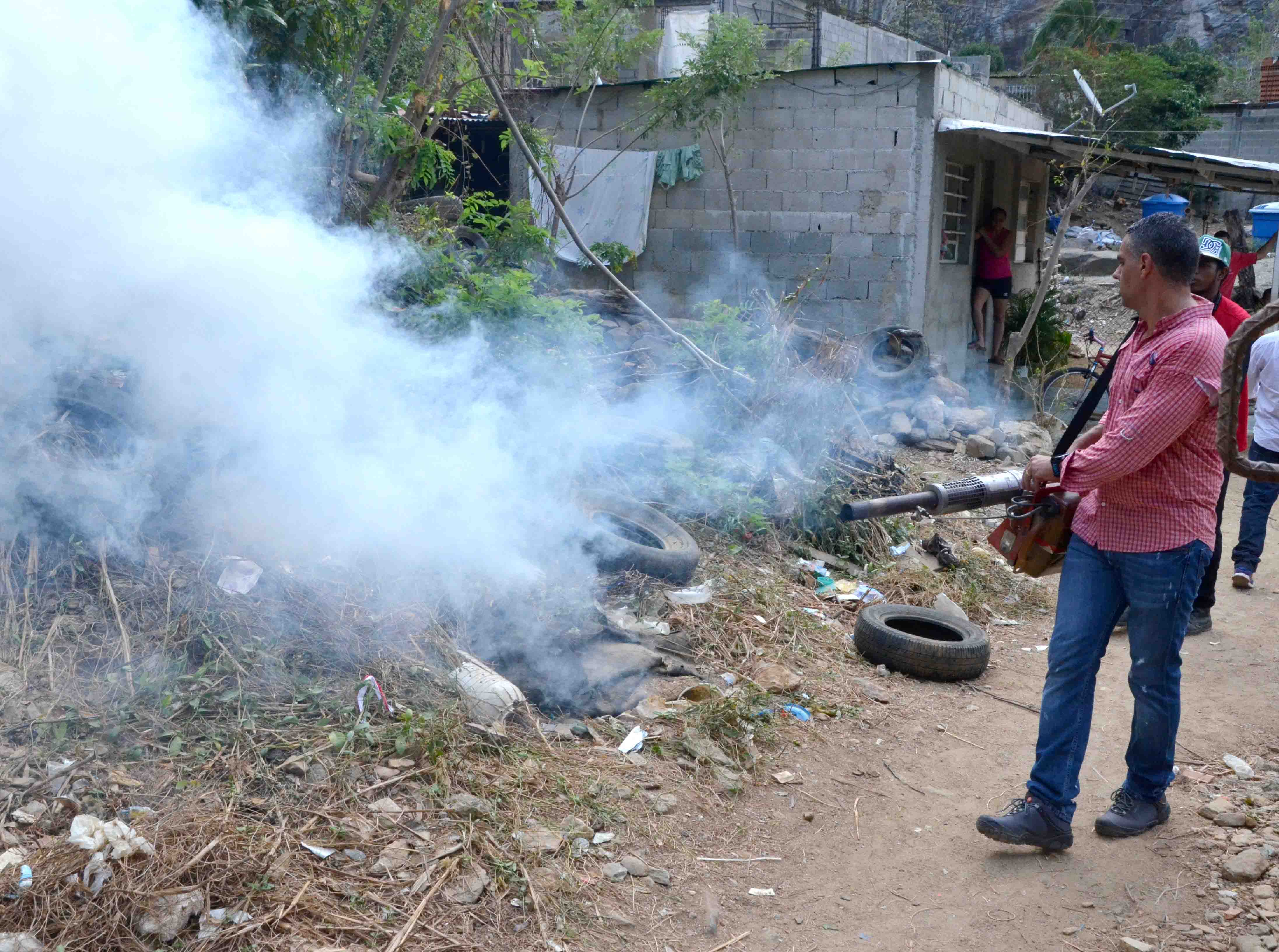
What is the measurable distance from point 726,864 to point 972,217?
34.3 feet

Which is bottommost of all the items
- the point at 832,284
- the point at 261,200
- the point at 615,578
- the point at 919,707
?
the point at 919,707

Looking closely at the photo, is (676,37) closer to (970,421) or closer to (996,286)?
(996,286)

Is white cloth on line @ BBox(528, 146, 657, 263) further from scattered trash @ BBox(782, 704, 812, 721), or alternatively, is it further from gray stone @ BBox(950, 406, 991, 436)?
scattered trash @ BBox(782, 704, 812, 721)

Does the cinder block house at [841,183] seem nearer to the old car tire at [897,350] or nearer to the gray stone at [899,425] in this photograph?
the old car tire at [897,350]

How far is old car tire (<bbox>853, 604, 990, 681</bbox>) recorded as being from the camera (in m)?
4.54

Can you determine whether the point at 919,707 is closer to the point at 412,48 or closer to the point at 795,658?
the point at 795,658

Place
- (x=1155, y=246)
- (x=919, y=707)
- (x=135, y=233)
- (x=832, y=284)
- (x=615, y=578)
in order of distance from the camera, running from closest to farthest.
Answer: (x=1155, y=246) < (x=135, y=233) < (x=919, y=707) < (x=615, y=578) < (x=832, y=284)

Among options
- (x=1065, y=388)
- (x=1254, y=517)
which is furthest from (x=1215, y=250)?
(x=1065, y=388)

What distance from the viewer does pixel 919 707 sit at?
4293 millimetres

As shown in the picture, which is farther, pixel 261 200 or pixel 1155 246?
pixel 261 200

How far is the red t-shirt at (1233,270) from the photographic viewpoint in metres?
4.74

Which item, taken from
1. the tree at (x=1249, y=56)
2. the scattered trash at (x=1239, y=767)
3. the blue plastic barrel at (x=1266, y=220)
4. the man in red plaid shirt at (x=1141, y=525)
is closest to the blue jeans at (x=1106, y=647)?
the man in red plaid shirt at (x=1141, y=525)

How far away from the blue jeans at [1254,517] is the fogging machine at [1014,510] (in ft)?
8.82

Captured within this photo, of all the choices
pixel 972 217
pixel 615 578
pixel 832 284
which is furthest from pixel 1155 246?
pixel 972 217
